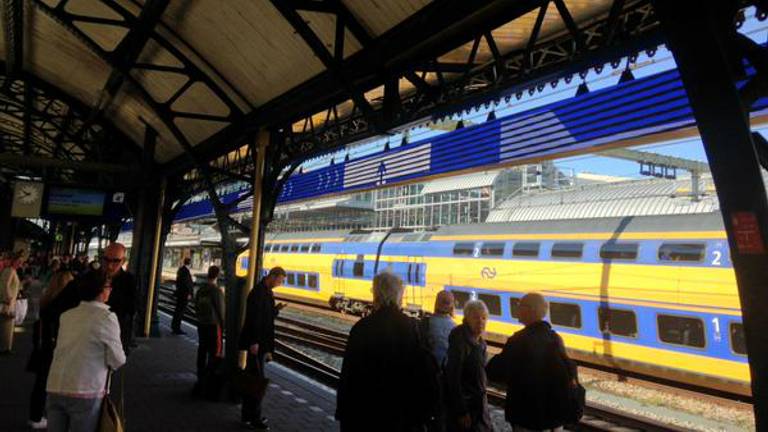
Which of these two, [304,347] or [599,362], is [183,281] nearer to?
[304,347]

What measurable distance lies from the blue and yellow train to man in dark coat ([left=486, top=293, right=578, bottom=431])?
6.69 m

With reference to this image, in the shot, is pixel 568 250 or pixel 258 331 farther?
pixel 568 250

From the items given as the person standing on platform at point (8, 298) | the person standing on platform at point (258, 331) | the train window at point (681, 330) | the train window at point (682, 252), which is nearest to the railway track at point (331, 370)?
the train window at point (681, 330)

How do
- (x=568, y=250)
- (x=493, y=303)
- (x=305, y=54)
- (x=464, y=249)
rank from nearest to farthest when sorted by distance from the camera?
(x=305, y=54) < (x=568, y=250) < (x=493, y=303) < (x=464, y=249)

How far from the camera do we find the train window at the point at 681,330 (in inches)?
359

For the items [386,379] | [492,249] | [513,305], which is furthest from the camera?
[492,249]

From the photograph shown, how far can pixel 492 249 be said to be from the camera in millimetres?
13102

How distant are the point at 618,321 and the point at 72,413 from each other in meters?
9.36

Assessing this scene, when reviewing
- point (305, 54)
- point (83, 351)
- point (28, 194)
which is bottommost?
point (83, 351)

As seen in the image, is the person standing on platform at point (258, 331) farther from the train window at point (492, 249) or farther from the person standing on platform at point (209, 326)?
the train window at point (492, 249)

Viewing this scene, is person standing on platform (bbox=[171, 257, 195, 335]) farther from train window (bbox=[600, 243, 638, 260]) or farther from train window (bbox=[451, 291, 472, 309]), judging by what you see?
train window (bbox=[600, 243, 638, 260])

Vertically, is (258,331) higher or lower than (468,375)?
higher

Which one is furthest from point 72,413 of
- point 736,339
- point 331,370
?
point 736,339

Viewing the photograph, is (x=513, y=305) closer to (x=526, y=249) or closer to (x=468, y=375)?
(x=526, y=249)
